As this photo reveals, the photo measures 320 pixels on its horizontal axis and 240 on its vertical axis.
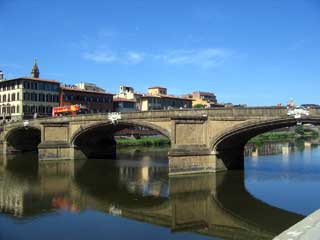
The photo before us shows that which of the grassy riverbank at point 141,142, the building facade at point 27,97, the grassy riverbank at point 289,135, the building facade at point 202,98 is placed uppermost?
the building facade at point 202,98

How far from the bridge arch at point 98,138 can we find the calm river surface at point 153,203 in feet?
30.3

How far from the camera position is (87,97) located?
97688mm

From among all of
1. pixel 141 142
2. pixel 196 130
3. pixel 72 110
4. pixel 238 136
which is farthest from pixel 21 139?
pixel 238 136

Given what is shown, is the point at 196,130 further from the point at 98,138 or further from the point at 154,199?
the point at 98,138

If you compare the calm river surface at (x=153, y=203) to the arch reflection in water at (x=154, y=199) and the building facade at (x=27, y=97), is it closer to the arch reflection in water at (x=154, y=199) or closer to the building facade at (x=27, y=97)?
the arch reflection in water at (x=154, y=199)

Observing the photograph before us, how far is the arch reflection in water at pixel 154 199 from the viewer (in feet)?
76.2

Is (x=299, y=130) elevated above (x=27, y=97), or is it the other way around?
(x=27, y=97)

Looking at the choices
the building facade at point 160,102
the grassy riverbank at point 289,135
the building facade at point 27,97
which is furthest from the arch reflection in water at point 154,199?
the building facade at point 160,102

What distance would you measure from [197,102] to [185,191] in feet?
363

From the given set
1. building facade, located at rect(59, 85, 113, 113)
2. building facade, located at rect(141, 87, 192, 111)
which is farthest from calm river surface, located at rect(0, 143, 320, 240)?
building facade, located at rect(141, 87, 192, 111)

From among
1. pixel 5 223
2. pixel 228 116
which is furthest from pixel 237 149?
pixel 5 223

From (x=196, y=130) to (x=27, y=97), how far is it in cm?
5682

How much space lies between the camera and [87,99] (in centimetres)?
9769

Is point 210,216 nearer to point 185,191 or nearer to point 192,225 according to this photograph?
point 192,225
